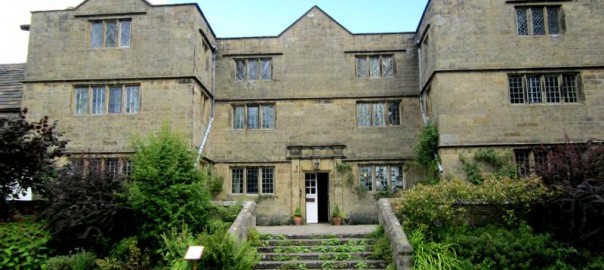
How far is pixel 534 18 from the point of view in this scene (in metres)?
17.8

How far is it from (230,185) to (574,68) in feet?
45.1

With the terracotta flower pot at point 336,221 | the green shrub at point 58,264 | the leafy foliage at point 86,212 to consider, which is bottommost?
the green shrub at point 58,264

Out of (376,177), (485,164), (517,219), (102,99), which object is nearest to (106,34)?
(102,99)

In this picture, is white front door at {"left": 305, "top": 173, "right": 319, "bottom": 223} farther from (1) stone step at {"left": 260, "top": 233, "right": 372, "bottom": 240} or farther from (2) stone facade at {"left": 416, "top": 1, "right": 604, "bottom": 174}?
(1) stone step at {"left": 260, "top": 233, "right": 372, "bottom": 240}

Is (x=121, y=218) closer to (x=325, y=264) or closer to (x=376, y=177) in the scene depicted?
(x=325, y=264)

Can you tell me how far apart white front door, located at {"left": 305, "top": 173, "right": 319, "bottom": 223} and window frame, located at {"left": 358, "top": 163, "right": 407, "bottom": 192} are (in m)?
1.94

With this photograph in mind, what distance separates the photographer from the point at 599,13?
1759cm

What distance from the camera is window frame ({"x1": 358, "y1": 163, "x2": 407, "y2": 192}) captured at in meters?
19.8

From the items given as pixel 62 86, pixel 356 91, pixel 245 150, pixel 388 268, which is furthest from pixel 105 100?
pixel 388 268

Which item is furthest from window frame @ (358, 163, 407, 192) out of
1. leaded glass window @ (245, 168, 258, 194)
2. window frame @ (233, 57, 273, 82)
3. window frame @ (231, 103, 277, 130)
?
window frame @ (233, 57, 273, 82)

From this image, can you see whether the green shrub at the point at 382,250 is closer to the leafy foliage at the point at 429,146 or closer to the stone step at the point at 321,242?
the stone step at the point at 321,242

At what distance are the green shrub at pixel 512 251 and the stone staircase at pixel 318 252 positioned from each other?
1922mm

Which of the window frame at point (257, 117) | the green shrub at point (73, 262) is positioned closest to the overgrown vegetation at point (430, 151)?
the window frame at point (257, 117)

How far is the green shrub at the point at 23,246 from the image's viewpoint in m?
11.5
